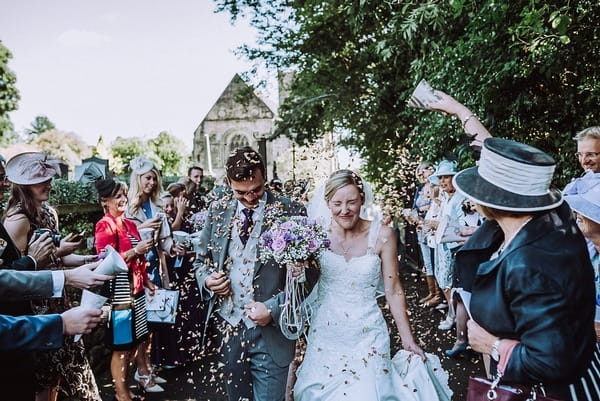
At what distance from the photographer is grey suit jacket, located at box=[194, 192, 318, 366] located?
3117 millimetres

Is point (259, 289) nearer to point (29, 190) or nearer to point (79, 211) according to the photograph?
point (29, 190)

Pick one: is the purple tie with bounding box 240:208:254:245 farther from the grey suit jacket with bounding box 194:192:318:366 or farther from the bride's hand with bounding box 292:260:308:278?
the bride's hand with bounding box 292:260:308:278

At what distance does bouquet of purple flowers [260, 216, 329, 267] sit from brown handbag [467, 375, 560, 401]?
1249mm

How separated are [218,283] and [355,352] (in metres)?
1.04

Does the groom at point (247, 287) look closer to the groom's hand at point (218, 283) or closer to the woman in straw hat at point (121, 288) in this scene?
the groom's hand at point (218, 283)

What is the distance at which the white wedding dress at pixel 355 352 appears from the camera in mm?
2996

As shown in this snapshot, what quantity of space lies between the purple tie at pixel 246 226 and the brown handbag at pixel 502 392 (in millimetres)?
1765

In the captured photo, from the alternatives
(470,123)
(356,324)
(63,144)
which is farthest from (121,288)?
(63,144)

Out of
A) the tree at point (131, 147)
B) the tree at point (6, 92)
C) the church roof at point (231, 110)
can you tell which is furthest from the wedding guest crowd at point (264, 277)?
the tree at point (131, 147)

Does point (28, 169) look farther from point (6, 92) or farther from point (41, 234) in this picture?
point (6, 92)

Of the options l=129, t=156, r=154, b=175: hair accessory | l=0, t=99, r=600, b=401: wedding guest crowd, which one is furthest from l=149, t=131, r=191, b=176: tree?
l=0, t=99, r=600, b=401: wedding guest crowd

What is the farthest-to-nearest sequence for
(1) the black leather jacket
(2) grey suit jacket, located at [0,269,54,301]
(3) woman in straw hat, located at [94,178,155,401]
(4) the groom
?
1. (3) woman in straw hat, located at [94,178,155,401]
2. (4) the groom
3. (2) grey suit jacket, located at [0,269,54,301]
4. (1) the black leather jacket

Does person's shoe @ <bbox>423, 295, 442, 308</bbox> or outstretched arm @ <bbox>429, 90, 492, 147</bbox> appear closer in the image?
outstretched arm @ <bbox>429, 90, 492, 147</bbox>

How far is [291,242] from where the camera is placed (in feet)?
9.53
